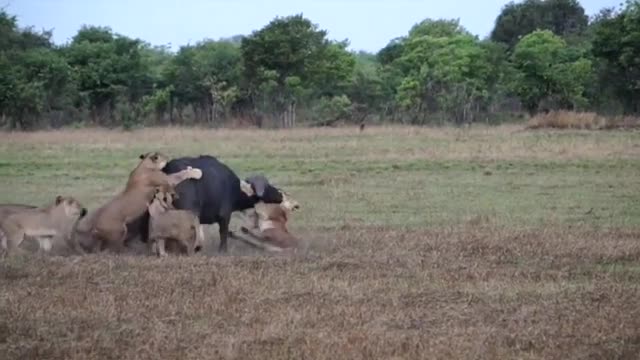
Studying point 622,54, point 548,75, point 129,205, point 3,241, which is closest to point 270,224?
point 129,205

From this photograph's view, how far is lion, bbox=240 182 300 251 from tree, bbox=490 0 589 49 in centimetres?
5989

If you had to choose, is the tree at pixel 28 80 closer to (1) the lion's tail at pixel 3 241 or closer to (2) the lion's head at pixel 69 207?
(2) the lion's head at pixel 69 207

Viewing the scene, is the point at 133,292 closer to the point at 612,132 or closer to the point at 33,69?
the point at 612,132

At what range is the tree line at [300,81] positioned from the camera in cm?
4256

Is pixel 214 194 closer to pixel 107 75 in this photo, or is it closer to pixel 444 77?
pixel 444 77

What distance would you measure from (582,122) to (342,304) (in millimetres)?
29409

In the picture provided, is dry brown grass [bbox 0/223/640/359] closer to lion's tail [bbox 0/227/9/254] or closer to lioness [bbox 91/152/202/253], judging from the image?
lioness [bbox 91/152/202/253]

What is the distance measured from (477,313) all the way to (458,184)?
1111 cm

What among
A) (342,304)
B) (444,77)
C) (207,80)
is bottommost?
(342,304)

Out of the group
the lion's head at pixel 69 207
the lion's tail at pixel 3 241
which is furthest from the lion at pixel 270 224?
the lion's tail at pixel 3 241

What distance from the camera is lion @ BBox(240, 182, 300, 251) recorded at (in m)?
11.1

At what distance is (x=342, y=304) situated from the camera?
759 cm

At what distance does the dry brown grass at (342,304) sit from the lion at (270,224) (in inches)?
22.5

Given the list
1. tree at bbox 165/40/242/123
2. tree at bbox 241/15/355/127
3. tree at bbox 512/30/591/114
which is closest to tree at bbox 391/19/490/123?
tree at bbox 512/30/591/114
